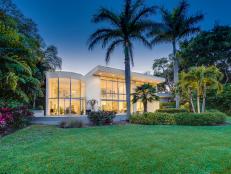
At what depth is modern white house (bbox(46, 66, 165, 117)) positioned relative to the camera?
2373 centimetres

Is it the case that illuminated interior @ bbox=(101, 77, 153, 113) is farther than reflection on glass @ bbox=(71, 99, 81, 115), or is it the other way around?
illuminated interior @ bbox=(101, 77, 153, 113)

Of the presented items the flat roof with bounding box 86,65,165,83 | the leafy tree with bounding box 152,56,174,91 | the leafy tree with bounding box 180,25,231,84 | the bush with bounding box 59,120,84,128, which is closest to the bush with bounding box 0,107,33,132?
the bush with bounding box 59,120,84,128

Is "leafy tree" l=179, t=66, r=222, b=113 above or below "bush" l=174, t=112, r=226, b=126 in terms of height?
above

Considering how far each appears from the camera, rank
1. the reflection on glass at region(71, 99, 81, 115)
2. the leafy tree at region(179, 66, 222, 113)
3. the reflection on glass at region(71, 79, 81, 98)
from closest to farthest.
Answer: the leafy tree at region(179, 66, 222, 113), the reflection on glass at region(71, 79, 81, 98), the reflection on glass at region(71, 99, 81, 115)

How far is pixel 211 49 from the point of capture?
28.2 meters

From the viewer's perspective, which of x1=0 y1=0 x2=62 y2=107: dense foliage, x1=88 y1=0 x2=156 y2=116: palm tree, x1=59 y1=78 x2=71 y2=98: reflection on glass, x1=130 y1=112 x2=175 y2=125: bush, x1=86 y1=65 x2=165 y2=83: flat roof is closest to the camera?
x1=0 y1=0 x2=62 y2=107: dense foliage

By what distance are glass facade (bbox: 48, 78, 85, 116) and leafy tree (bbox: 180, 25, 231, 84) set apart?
1540 centimetres

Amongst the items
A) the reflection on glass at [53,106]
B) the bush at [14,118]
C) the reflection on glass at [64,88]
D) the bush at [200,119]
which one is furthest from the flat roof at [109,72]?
the bush at [200,119]

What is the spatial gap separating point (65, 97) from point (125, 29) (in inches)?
449

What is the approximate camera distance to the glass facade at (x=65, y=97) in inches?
938

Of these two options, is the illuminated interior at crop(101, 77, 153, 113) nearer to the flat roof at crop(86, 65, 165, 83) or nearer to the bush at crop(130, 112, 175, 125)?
the flat roof at crop(86, 65, 165, 83)

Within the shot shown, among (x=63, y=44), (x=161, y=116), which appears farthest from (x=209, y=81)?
(x=63, y=44)

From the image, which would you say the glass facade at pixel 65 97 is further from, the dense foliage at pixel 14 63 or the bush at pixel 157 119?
the bush at pixel 157 119

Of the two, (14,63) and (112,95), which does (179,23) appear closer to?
(112,95)
